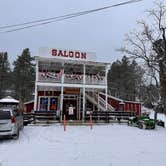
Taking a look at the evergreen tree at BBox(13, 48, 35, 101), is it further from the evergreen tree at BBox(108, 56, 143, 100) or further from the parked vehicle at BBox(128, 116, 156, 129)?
the parked vehicle at BBox(128, 116, 156, 129)

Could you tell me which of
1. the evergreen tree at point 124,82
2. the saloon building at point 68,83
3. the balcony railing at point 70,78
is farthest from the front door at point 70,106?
the evergreen tree at point 124,82

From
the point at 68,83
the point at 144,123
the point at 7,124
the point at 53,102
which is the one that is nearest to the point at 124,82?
the point at 53,102

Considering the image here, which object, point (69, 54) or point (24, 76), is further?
point (24, 76)

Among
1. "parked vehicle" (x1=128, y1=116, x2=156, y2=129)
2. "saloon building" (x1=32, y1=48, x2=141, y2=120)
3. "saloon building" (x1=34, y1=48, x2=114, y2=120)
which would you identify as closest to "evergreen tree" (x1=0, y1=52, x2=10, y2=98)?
"saloon building" (x1=32, y1=48, x2=141, y2=120)

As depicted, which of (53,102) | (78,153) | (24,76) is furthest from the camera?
(24,76)

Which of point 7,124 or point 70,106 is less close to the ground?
point 70,106

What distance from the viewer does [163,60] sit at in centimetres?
1046

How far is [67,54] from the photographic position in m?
24.8

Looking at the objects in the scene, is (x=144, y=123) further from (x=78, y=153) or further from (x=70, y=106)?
(x=78, y=153)

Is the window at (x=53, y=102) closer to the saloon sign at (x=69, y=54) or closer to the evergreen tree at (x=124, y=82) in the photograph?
the saloon sign at (x=69, y=54)

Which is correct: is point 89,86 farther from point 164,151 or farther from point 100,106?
point 164,151

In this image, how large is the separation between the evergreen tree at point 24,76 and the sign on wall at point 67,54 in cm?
3365

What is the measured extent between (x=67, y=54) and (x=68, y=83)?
9.20 ft

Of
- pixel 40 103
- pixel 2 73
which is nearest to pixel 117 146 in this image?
pixel 40 103
